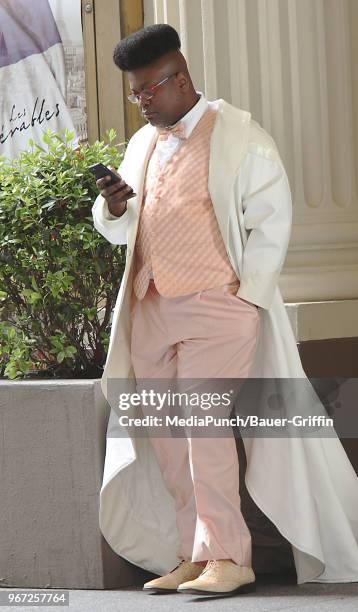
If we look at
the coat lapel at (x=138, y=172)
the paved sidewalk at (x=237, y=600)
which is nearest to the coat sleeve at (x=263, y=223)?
the coat lapel at (x=138, y=172)

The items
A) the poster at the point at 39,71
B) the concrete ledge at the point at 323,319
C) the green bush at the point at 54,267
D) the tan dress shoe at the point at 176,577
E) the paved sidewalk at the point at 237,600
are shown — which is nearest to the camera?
the paved sidewalk at the point at 237,600

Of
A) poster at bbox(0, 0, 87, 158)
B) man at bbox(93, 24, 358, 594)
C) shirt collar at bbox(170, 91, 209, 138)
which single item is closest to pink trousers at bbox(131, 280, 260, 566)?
man at bbox(93, 24, 358, 594)

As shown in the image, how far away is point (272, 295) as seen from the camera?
3600mm

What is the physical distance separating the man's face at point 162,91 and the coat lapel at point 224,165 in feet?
0.51

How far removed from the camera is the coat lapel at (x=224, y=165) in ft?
11.6

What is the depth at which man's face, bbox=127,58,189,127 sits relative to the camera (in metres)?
3.55

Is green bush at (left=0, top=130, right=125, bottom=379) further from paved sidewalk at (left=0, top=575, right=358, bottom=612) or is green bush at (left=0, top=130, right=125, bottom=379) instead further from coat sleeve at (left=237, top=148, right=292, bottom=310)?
paved sidewalk at (left=0, top=575, right=358, bottom=612)

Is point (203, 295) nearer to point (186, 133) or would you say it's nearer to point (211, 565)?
point (186, 133)

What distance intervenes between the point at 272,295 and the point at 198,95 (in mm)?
734

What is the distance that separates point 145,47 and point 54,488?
5.08ft

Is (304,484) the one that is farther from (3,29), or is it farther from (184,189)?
(3,29)

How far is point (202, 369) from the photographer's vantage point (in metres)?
3.56

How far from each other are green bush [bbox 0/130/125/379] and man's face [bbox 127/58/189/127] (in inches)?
22.5

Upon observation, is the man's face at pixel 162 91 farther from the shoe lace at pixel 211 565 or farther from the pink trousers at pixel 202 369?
the shoe lace at pixel 211 565
